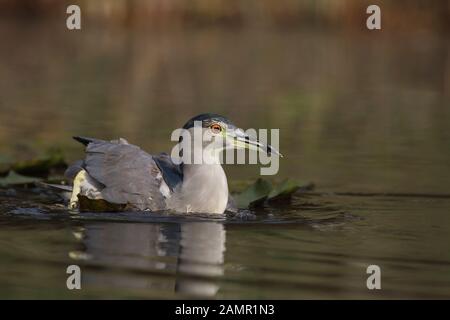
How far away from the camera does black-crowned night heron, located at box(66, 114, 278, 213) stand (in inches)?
362

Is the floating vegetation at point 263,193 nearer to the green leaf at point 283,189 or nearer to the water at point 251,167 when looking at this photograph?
the green leaf at point 283,189

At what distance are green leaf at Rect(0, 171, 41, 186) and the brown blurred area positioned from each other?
48.8 feet

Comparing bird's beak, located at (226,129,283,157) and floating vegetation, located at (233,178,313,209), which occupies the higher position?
bird's beak, located at (226,129,283,157)

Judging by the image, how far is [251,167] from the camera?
12.1m

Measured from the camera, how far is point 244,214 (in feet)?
31.0

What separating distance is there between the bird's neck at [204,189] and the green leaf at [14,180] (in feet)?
6.27

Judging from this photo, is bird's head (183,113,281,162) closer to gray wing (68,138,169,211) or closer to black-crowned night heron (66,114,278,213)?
black-crowned night heron (66,114,278,213)

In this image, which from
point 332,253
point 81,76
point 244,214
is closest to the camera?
point 332,253

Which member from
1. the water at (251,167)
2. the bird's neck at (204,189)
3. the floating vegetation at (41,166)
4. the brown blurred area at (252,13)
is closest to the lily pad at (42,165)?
the floating vegetation at (41,166)

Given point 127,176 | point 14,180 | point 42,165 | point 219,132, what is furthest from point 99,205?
point 42,165

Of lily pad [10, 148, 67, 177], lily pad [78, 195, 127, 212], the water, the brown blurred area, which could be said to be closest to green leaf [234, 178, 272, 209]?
the water

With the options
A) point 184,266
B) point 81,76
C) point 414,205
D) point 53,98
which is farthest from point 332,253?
point 81,76
